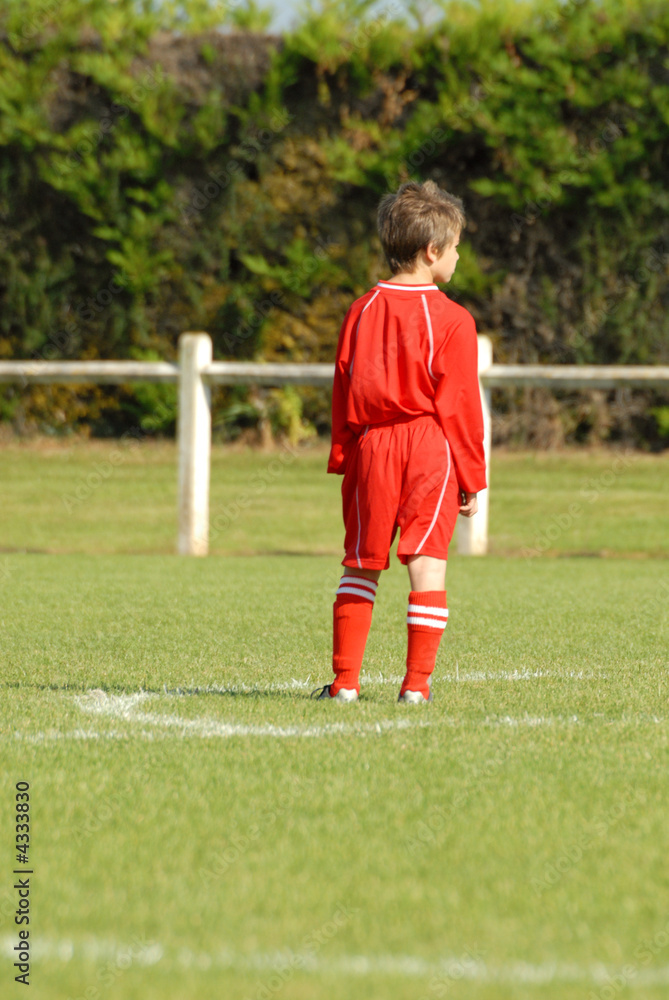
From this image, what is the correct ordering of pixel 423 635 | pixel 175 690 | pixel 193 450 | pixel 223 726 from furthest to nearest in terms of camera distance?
pixel 193 450, pixel 175 690, pixel 423 635, pixel 223 726

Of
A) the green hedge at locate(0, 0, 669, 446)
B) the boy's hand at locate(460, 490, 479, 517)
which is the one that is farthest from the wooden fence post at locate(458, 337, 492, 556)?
the boy's hand at locate(460, 490, 479, 517)

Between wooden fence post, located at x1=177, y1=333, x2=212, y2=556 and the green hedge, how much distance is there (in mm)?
3581

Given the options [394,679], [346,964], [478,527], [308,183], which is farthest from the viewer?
[308,183]

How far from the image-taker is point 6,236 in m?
13.0

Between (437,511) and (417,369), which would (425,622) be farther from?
(417,369)

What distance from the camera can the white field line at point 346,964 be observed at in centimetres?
190

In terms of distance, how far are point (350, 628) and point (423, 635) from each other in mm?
231

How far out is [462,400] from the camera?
3.95 m

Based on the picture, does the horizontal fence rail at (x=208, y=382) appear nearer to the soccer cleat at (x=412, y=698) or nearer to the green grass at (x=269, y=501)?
the green grass at (x=269, y=501)

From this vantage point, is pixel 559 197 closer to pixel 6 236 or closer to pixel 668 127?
pixel 668 127

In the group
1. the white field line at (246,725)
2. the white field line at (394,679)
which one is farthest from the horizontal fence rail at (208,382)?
the white field line at (246,725)

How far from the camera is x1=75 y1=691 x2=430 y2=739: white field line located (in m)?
3.40

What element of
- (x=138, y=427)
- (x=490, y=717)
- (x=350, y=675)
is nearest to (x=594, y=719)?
(x=490, y=717)

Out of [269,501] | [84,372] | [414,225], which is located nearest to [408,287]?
[414,225]
